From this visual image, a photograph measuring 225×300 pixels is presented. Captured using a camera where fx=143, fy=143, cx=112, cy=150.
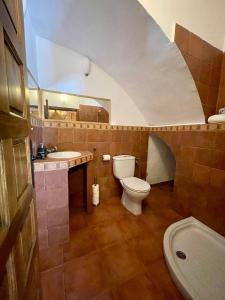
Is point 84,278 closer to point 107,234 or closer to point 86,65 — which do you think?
point 107,234

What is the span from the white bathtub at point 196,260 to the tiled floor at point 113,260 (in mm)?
107

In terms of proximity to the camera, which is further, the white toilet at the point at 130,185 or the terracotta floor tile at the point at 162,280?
the white toilet at the point at 130,185

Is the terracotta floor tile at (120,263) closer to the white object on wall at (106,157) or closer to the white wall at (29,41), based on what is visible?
the white object on wall at (106,157)

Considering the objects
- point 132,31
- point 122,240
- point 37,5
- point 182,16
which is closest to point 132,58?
point 132,31

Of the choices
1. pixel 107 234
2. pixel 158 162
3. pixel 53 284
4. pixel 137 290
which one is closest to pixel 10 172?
pixel 53 284

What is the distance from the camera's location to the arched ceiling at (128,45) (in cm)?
131

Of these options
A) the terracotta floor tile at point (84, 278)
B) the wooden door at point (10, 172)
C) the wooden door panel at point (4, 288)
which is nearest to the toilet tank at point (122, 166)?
the terracotta floor tile at point (84, 278)

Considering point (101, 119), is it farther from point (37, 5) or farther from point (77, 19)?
point (37, 5)

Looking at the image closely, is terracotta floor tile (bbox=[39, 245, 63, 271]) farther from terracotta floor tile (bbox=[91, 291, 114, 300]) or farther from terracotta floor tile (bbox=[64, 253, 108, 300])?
terracotta floor tile (bbox=[91, 291, 114, 300])

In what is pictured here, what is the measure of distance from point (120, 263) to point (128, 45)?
2190 millimetres

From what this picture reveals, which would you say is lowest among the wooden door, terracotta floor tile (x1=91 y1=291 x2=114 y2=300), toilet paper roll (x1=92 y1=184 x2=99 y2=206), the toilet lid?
terracotta floor tile (x1=91 y1=291 x2=114 y2=300)

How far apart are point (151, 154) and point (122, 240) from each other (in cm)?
168

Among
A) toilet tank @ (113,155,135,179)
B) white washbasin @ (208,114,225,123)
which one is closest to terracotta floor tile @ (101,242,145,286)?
toilet tank @ (113,155,135,179)

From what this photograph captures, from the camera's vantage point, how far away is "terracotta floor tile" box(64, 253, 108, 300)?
3.44ft
